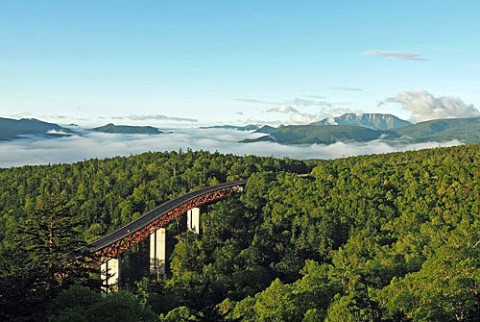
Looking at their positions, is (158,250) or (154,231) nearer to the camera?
(154,231)

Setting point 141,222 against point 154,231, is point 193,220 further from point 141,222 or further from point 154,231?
point 141,222

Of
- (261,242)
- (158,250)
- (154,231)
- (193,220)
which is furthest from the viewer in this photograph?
(193,220)

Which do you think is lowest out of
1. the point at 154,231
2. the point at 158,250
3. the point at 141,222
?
the point at 158,250

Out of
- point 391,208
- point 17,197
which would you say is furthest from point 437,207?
→ point 17,197

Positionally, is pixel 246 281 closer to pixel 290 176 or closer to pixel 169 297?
pixel 169 297

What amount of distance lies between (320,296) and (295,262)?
1620 inches

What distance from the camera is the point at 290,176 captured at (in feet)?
493

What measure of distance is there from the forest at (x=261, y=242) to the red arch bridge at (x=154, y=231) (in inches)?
132

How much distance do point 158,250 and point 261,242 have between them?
2210cm

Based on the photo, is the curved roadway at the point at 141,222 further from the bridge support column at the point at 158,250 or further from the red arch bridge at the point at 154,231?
the bridge support column at the point at 158,250

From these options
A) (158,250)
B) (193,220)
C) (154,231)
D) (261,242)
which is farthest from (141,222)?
(261,242)

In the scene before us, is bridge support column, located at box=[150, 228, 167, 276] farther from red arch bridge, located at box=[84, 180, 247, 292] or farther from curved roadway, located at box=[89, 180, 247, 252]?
curved roadway, located at box=[89, 180, 247, 252]

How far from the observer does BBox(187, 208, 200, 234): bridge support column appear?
12344 centimetres

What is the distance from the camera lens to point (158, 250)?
356 feet
